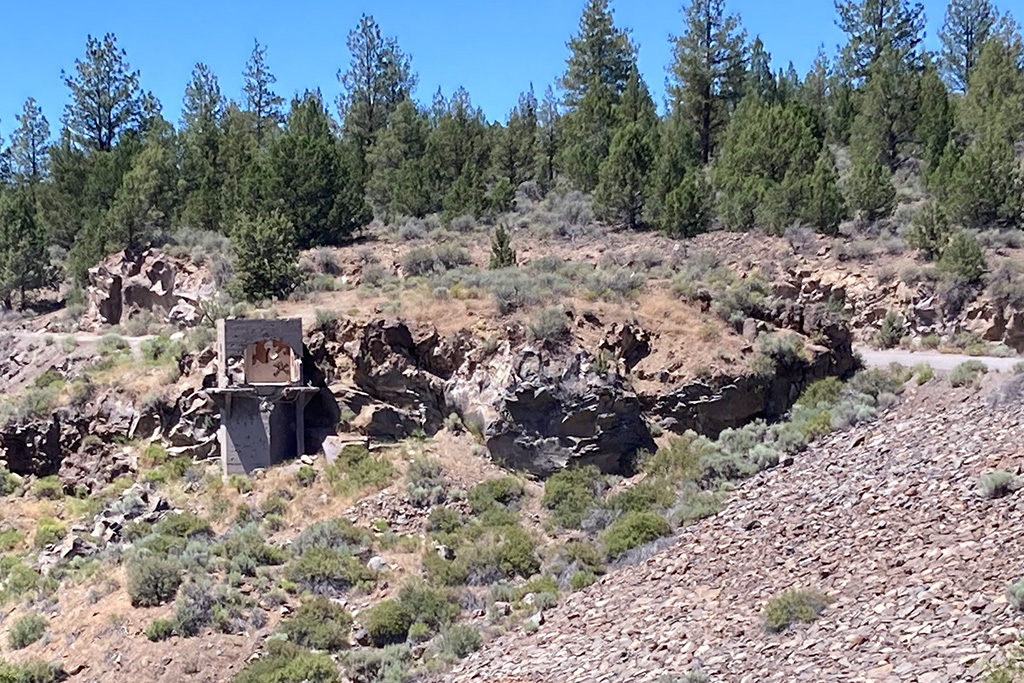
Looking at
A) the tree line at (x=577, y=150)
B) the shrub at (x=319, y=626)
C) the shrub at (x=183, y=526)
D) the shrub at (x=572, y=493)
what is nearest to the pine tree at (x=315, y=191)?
the tree line at (x=577, y=150)

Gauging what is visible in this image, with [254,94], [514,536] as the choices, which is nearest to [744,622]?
[514,536]

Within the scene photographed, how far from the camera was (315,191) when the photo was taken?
42.0 meters

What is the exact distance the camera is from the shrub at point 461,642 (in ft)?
63.8

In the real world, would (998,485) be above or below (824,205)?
below

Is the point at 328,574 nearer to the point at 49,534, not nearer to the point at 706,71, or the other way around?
the point at 49,534

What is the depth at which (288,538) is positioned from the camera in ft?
79.0

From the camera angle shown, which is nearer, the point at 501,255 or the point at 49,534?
the point at 49,534

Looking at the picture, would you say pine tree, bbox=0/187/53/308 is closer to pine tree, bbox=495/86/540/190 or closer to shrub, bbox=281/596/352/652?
pine tree, bbox=495/86/540/190

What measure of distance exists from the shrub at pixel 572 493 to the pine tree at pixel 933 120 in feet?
75.9

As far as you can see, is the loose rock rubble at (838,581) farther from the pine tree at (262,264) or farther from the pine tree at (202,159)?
the pine tree at (202,159)

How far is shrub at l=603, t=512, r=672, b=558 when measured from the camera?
22281mm

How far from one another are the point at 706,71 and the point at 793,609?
39100 millimetres

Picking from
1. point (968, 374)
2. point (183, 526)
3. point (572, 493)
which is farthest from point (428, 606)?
point (968, 374)

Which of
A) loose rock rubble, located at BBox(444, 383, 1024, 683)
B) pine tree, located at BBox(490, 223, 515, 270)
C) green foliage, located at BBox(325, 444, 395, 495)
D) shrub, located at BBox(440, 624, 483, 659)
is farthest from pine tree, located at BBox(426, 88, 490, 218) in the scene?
shrub, located at BBox(440, 624, 483, 659)
